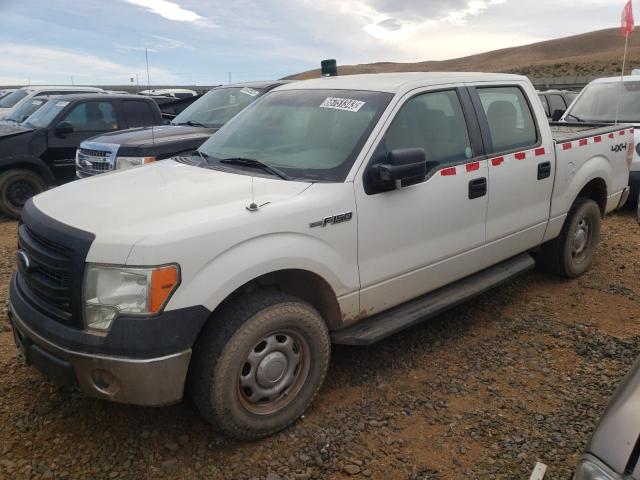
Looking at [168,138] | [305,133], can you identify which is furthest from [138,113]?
[305,133]

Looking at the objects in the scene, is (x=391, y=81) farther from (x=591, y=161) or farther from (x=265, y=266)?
(x=591, y=161)

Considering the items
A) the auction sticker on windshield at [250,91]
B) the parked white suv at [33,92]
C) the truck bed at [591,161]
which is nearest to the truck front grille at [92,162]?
the auction sticker on windshield at [250,91]

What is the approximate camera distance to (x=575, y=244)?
5.23 metres

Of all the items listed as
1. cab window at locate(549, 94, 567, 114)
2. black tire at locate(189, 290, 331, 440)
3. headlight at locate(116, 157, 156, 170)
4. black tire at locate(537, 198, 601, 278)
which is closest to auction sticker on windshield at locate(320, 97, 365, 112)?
black tire at locate(189, 290, 331, 440)

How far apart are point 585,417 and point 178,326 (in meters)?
2.34

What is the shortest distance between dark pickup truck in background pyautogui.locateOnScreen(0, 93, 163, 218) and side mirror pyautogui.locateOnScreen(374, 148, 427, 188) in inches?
272

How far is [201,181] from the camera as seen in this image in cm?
317

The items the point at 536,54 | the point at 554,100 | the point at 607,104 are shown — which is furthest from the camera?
the point at 536,54

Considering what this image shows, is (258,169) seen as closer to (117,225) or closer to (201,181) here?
(201,181)

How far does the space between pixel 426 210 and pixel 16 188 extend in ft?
23.6

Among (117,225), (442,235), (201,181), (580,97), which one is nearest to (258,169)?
(201,181)

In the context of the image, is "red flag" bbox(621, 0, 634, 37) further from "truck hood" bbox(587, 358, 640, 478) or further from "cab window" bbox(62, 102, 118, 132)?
"cab window" bbox(62, 102, 118, 132)

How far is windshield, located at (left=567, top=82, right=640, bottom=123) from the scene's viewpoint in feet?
28.0

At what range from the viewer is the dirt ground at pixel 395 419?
2.73 metres
